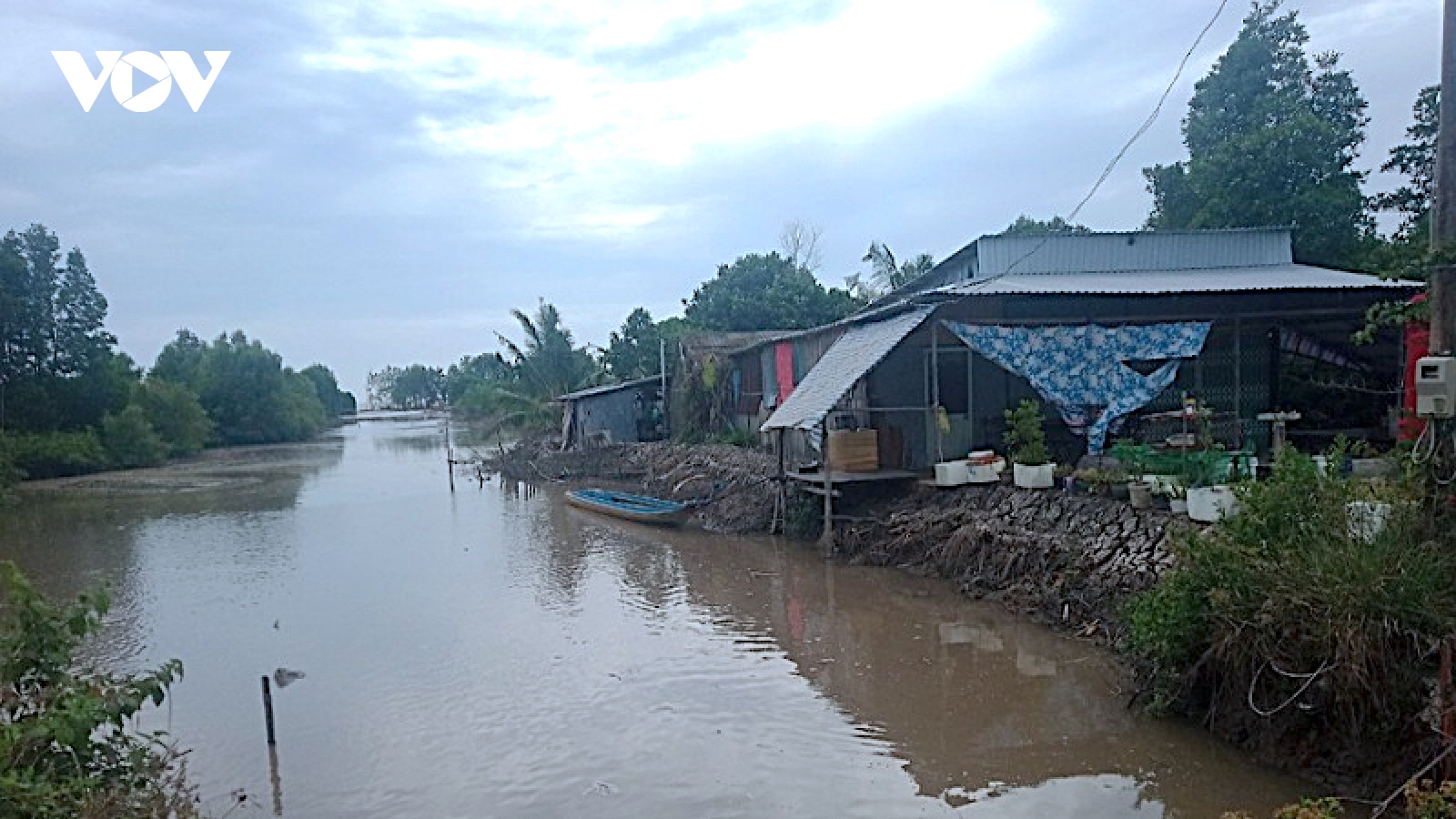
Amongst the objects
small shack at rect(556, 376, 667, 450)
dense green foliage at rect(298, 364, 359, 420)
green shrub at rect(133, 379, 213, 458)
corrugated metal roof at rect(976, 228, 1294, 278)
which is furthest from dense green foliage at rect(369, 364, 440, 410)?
corrugated metal roof at rect(976, 228, 1294, 278)

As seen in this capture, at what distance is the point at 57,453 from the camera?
3200cm

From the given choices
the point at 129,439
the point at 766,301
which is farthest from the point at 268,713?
the point at 129,439

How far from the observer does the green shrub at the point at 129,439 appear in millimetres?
34750

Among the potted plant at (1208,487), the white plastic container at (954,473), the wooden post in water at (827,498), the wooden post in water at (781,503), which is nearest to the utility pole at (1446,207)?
the potted plant at (1208,487)

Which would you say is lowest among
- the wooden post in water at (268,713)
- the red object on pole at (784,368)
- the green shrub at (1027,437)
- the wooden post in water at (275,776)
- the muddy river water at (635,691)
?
the wooden post in water at (275,776)

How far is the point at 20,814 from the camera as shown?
3.79 metres

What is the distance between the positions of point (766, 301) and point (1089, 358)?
20817mm

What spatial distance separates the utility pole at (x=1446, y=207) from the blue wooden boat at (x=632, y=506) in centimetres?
1276

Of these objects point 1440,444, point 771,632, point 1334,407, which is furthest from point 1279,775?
point 1334,407

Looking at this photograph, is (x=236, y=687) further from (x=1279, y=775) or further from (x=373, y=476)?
(x=373, y=476)

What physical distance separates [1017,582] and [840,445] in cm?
403

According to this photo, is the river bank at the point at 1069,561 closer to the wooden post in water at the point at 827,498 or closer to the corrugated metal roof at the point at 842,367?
the wooden post in water at the point at 827,498

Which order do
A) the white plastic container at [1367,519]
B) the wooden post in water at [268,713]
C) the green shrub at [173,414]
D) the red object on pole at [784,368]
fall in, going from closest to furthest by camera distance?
1. the white plastic container at [1367,519]
2. the wooden post in water at [268,713]
3. the red object on pole at [784,368]
4. the green shrub at [173,414]

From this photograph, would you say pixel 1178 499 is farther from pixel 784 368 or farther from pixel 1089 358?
pixel 784 368
